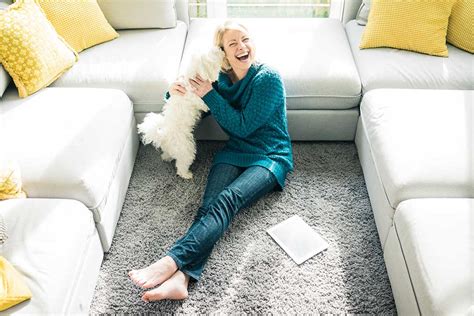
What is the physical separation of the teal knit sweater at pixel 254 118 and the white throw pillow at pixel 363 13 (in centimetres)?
99

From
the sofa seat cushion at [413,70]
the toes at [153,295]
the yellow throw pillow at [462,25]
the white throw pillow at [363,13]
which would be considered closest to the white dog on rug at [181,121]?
the toes at [153,295]

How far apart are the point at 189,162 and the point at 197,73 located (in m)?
0.47

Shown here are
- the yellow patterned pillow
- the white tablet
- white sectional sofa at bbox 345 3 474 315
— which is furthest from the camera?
the yellow patterned pillow

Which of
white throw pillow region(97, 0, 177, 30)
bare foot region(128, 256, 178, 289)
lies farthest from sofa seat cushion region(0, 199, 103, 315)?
white throw pillow region(97, 0, 177, 30)

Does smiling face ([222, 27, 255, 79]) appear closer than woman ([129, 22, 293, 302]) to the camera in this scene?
No

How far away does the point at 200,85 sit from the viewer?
6.29 feet

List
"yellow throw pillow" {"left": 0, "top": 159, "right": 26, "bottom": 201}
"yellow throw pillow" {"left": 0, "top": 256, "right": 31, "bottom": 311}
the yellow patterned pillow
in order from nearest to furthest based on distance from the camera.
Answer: "yellow throw pillow" {"left": 0, "top": 256, "right": 31, "bottom": 311} → "yellow throw pillow" {"left": 0, "top": 159, "right": 26, "bottom": 201} → the yellow patterned pillow

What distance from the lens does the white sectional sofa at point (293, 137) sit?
54.8 inches

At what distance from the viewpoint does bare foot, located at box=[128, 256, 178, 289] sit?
1.63 m

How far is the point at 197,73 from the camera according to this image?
6.23ft

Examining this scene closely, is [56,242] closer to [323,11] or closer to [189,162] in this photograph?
[189,162]

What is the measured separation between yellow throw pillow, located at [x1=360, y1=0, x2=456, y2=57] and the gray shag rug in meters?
0.67

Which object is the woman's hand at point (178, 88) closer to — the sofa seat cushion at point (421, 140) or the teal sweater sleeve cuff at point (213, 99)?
the teal sweater sleeve cuff at point (213, 99)

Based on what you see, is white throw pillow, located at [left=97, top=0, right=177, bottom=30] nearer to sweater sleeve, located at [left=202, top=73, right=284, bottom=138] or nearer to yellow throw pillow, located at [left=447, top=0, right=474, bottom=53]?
sweater sleeve, located at [left=202, top=73, right=284, bottom=138]
